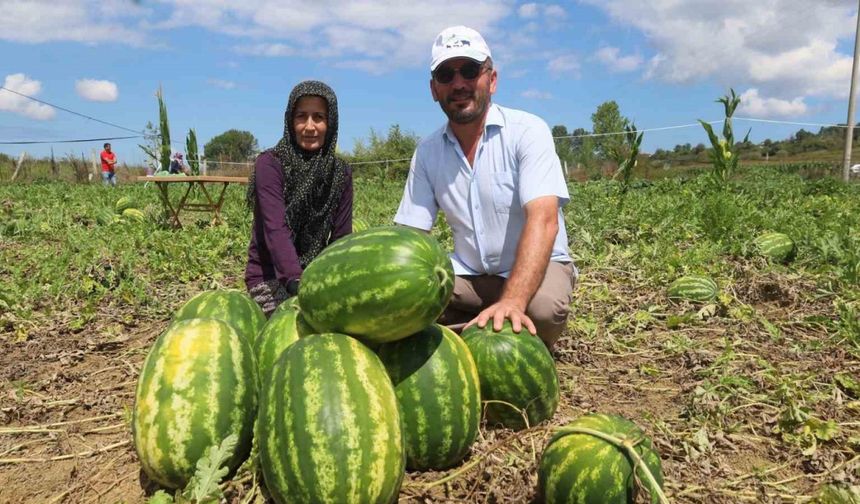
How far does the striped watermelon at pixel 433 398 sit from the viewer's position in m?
2.43

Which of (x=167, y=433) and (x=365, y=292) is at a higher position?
(x=365, y=292)

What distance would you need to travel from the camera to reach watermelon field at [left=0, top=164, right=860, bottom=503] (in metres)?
2.60

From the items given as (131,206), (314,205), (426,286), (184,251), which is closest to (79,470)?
(426,286)

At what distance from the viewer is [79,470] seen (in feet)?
9.14

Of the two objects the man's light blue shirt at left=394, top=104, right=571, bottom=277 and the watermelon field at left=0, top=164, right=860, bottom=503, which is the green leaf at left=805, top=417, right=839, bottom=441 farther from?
the man's light blue shirt at left=394, top=104, right=571, bottom=277

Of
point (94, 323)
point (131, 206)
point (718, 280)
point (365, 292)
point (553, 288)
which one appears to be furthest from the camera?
point (131, 206)

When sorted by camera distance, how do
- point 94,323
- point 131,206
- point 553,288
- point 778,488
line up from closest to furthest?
point 778,488 → point 553,288 → point 94,323 → point 131,206

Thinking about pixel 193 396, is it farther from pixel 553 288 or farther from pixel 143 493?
pixel 553 288

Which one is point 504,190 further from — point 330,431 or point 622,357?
point 330,431

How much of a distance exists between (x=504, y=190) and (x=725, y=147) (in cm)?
996

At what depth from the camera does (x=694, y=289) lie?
201 inches

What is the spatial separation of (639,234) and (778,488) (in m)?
5.11

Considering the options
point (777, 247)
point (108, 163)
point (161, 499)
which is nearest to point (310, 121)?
point (161, 499)

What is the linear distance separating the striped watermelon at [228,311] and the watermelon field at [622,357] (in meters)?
0.66
